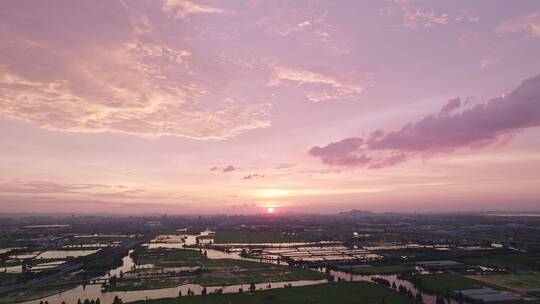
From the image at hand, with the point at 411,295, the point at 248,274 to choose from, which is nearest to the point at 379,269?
the point at 411,295

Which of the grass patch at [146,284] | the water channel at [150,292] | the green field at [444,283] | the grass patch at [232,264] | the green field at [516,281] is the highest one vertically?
the grass patch at [232,264]

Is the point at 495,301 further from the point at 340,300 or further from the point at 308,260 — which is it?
the point at 308,260

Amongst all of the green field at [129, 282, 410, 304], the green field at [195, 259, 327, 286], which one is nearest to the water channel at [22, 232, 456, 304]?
the green field at [195, 259, 327, 286]

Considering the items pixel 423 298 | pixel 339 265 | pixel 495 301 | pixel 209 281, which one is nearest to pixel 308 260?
pixel 339 265

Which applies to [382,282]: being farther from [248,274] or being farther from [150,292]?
[150,292]

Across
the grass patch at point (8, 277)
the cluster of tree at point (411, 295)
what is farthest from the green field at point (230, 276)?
the grass patch at point (8, 277)

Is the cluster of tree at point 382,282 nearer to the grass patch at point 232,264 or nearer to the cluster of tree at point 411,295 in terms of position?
the cluster of tree at point 411,295
